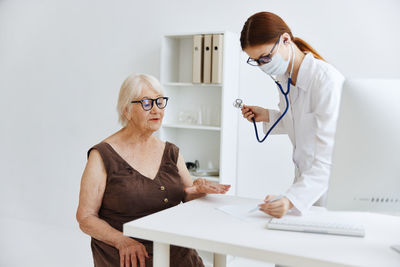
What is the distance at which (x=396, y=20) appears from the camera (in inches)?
114

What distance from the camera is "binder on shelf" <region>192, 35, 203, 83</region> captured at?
3.29 m

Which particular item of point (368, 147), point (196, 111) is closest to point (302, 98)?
point (368, 147)

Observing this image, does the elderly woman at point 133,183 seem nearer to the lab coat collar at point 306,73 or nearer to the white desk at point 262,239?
the white desk at point 262,239

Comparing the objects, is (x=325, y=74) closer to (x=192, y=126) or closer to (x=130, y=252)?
(x=130, y=252)

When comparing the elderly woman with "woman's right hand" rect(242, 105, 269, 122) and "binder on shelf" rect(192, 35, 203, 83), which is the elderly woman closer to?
"woman's right hand" rect(242, 105, 269, 122)

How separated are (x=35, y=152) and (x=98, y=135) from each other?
2.74 ft

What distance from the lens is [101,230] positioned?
1.75m

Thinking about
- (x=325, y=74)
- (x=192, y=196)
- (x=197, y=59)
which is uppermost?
(x=197, y=59)

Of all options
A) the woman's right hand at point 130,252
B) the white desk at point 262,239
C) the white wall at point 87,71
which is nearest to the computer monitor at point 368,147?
the white desk at point 262,239

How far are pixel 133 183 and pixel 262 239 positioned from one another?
0.76 metres

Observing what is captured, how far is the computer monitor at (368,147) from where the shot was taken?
1162mm

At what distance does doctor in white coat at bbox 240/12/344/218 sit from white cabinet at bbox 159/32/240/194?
1.44 metres

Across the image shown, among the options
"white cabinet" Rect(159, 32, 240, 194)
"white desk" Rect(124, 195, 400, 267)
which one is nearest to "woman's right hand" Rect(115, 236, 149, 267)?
"white desk" Rect(124, 195, 400, 267)

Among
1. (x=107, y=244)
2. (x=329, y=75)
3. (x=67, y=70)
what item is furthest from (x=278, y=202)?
(x=67, y=70)
